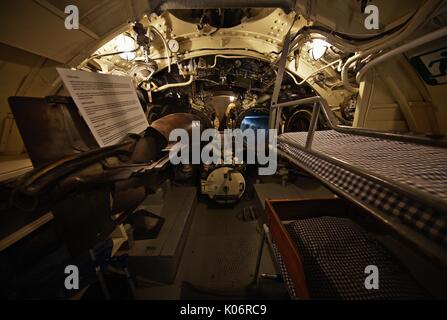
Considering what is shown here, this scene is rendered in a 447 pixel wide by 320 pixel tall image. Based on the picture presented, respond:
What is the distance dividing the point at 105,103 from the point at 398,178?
1812mm

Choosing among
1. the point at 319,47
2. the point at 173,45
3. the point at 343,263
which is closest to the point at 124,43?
the point at 173,45

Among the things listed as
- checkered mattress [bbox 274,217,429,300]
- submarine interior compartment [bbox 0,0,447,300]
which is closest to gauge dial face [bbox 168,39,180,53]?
submarine interior compartment [bbox 0,0,447,300]

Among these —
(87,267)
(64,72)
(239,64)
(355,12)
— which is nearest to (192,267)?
(87,267)

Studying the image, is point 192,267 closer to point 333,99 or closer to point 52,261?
point 52,261

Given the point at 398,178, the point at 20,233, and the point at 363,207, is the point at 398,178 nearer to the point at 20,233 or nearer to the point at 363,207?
the point at 363,207

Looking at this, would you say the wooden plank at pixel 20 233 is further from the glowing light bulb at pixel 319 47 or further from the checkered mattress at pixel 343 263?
the glowing light bulb at pixel 319 47

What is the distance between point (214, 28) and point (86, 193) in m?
3.18

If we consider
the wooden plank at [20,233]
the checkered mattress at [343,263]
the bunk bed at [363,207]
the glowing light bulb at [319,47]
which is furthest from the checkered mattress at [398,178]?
the glowing light bulb at [319,47]

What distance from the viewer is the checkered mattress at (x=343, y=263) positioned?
3.47 feet

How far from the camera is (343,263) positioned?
123 cm

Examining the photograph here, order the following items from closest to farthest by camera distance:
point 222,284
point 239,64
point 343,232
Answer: point 343,232 → point 222,284 → point 239,64

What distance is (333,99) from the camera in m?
3.30

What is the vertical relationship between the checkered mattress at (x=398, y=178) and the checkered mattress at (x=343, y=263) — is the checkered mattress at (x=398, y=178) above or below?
above

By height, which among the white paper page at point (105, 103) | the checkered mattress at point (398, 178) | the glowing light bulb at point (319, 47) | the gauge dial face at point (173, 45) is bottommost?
the checkered mattress at point (398, 178)
